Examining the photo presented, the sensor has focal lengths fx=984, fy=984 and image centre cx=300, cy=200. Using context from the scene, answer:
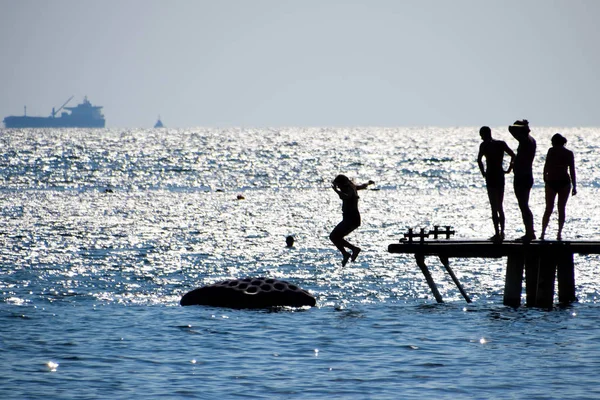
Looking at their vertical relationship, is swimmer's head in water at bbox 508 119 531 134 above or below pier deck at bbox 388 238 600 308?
above

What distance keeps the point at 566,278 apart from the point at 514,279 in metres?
1.63

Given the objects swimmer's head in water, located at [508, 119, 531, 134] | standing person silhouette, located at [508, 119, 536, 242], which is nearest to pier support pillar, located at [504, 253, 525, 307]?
standing person silhouette, located at [508, 119, 536, 242]

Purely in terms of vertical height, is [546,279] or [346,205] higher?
[346,205]

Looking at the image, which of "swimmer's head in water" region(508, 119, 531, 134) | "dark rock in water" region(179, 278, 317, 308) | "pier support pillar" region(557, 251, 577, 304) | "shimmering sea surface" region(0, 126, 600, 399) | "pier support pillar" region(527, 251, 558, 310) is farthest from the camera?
"dark rock in water" region(179, 278, 317, 308)

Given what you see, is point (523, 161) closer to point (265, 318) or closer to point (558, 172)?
point (558, 172)

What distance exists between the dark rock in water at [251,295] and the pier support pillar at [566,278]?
19.3ft

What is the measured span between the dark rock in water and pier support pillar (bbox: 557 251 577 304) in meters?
5.89

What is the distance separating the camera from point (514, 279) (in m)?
22.7

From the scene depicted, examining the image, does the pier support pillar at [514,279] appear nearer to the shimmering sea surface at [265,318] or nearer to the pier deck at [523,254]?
the pier deck at [523,254]

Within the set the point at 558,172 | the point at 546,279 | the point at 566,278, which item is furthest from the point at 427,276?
the point at 558,172

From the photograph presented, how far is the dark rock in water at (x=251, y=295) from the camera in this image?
23.1m

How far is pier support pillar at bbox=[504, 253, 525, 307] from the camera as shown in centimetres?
2219

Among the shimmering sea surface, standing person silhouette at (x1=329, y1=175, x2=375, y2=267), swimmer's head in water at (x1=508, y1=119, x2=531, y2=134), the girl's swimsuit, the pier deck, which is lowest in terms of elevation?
the shimmering sea surface

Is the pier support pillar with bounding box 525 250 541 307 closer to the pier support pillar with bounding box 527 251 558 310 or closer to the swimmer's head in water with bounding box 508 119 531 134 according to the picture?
the pier support pillar with bounding box 527 251 558 310
